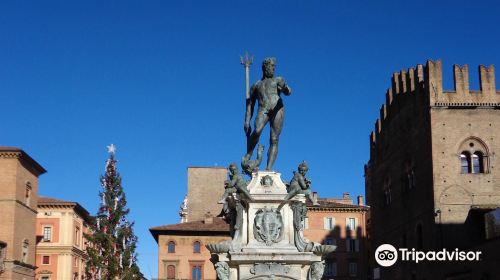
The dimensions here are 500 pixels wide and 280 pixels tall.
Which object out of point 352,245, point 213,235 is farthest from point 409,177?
point 213,235

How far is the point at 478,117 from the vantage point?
53.6 meters

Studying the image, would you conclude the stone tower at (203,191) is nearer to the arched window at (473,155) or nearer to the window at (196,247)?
the window at (196,247)

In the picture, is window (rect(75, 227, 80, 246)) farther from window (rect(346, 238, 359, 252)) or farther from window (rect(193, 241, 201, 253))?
window (rect(346, 238, 359, 252))

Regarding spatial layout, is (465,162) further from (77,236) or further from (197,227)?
(77,236)

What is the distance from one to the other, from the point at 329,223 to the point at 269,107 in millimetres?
74693

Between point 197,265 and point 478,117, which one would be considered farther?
point 197,265

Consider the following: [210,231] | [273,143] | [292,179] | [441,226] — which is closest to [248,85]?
[273,143]

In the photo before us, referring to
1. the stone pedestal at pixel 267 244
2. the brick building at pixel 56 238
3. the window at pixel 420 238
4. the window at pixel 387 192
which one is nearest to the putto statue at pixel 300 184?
the stone pedestal at pixel 267 244

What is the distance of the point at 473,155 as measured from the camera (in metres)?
53.4

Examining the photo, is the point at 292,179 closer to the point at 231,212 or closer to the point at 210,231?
the point at 231,212

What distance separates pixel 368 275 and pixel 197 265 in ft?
64.8

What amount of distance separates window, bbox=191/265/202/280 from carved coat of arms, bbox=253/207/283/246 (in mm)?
70335

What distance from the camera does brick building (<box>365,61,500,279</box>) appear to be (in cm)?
5138

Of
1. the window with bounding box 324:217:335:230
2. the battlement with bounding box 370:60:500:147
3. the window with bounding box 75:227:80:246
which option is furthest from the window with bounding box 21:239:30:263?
the battlement with bounding box 370:60:500:147
